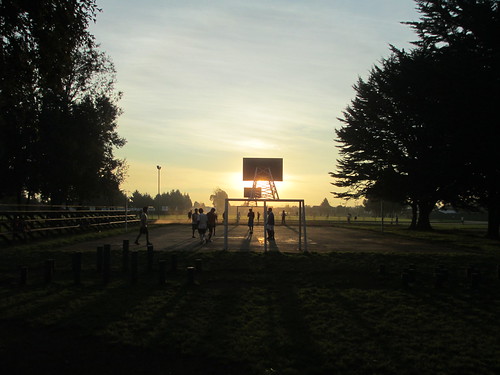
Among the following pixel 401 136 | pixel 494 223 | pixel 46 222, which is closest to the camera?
pixel 46 222

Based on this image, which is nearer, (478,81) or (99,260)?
(99,260)

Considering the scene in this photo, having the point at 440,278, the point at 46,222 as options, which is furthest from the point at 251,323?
the point at 46,222

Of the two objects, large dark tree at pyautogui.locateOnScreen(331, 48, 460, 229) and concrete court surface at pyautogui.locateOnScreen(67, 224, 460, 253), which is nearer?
concrete court surface at pyautogui.locateOnScreen(67, 224, 460, 253)

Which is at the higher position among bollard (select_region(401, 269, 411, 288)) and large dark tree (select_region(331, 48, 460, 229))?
large dark tree (select_region(331, 48, 460, 229))

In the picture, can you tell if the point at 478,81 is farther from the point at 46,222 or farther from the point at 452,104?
the point at 46,222

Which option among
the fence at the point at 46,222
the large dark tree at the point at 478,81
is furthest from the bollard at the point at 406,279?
the fence at the point at 46,222

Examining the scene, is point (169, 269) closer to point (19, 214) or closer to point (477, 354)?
point (477, 354)

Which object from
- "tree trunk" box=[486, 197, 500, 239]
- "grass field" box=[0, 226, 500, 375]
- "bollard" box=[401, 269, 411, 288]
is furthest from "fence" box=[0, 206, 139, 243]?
"tree trunk" box=[486, 197, 500, 239]

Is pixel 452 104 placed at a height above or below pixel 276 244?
above

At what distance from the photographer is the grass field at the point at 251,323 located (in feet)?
18.4

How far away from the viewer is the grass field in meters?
5.62

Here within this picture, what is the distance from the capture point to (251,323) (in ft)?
24.1

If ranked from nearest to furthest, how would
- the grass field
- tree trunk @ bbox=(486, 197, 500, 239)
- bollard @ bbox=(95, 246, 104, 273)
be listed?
1. the grass field
2. bollard @ bbox=(95, 246, 104, 273)
3. tree trunk @ bbox=(486, 197, 500, 239)

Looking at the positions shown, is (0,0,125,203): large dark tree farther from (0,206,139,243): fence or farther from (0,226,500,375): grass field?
(0,226,500,375): grass field
